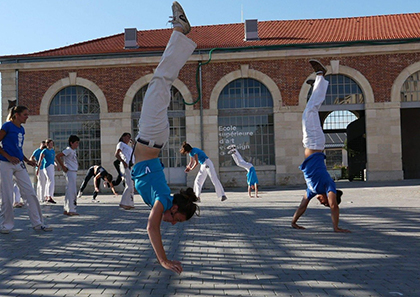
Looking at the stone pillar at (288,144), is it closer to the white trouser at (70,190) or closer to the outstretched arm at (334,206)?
the white trouser at (70,190)

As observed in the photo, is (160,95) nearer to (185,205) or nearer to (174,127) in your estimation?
(185,205)

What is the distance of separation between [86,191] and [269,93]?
11322 mm

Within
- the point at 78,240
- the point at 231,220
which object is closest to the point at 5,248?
the point at 78,240

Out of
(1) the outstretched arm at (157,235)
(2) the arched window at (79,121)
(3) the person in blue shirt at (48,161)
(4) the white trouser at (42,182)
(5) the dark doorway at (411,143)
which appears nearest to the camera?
(1) the outstretched arm at (157,235)

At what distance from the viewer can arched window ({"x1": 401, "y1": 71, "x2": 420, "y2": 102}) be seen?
25219mm

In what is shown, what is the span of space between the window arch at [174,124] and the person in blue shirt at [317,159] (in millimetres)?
18831

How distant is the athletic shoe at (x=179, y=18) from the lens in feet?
16.5

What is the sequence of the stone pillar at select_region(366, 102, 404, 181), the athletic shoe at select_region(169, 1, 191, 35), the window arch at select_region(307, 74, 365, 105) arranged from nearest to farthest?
the athletic shoe at select_region(169, 1, 191, 35)
the stone pillar at select_region(366, 102, 404, 181)
the window arch at select_region(307, 74, 365, 105)

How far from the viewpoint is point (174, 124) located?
1041 inches

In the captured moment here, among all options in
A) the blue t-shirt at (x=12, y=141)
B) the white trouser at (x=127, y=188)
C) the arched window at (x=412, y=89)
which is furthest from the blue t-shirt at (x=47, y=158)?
the arched window at (x=412, y=89)

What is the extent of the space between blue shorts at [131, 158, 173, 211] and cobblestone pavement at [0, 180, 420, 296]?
0.75 metres

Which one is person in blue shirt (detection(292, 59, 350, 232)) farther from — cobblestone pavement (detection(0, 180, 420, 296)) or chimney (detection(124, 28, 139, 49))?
chimney (detection(124, 28, 139, 49))

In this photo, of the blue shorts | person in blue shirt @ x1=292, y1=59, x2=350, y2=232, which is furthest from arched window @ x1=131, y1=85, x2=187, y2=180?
the blue shorts

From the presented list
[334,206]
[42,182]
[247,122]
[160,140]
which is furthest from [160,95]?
[247,122]
